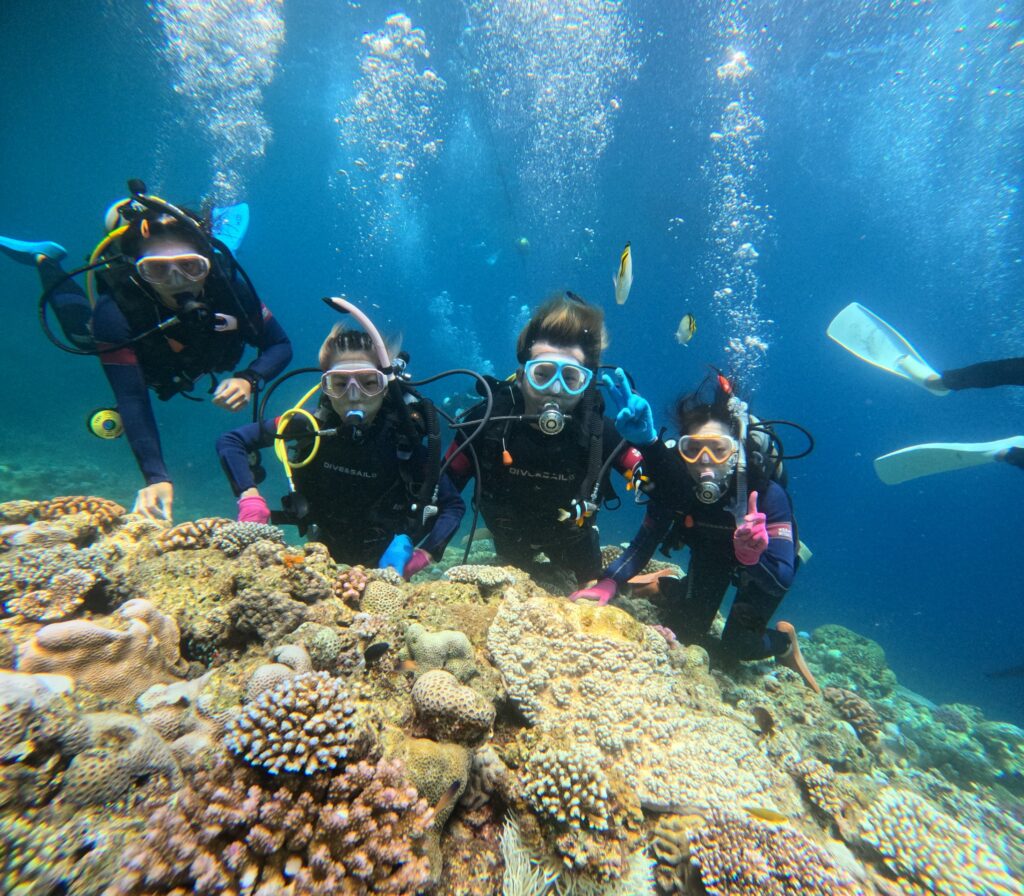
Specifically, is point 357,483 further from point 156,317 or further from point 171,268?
point 171,268

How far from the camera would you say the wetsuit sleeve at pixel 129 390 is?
427 centimetres

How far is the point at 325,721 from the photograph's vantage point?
1.72 metres

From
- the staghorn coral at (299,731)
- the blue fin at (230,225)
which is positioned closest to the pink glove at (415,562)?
the staghorn coral at (299,731)

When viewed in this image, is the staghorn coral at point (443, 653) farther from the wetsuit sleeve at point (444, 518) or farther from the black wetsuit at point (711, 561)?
the black wetsuit at point (711, 561)

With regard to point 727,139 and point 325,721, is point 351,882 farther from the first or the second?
point 727,139

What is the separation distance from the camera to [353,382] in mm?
4312

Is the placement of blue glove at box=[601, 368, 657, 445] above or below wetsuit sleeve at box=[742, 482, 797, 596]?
above

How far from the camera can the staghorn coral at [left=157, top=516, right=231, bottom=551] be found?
11.8ft

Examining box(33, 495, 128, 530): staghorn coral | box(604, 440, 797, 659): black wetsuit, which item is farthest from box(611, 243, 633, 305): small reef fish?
box(33, 495, 128, 530): staghorn coral

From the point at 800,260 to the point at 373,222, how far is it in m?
49.5

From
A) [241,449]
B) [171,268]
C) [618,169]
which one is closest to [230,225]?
[171,268]

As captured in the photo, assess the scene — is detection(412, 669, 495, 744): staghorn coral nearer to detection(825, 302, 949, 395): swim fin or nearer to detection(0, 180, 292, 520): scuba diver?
detection(0, 180, 292, 520): scuba diver

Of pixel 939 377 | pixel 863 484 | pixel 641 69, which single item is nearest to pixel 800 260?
pixel 641 69

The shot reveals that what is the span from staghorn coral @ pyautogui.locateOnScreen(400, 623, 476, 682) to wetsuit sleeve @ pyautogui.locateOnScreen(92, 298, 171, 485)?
3.27 metres
